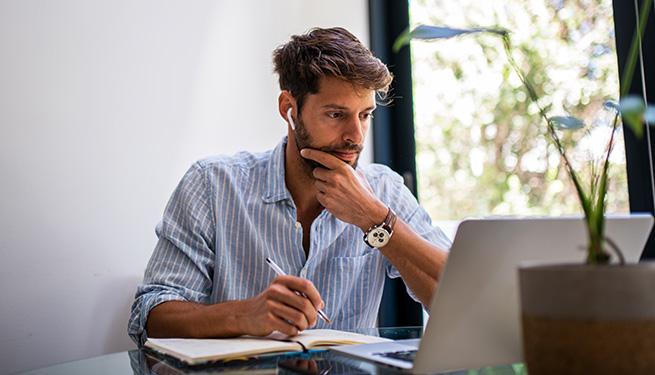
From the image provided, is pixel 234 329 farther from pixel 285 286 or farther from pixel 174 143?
pixel 174 143

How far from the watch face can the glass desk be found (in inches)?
19.2

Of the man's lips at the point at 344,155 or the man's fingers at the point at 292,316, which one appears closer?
the man's fingers at the point at 292,316

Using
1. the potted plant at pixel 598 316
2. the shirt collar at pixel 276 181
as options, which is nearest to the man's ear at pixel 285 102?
the shirt collar at pixel 276 181

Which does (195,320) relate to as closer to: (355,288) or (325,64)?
(355,288)

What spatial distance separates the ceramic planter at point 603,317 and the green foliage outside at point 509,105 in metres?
1.34

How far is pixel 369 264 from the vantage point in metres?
1.83

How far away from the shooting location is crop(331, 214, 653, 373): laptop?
2.66ft

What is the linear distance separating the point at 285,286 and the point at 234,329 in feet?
0.44

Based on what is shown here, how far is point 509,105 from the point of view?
2.43m

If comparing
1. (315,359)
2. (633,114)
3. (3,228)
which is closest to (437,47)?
(3,228)

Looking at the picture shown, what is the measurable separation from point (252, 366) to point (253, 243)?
733 mm

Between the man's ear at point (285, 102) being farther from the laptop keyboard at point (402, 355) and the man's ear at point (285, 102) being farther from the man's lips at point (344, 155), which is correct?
the laptop keyboard at point (402, 355)

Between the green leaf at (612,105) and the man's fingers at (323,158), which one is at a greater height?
the green leaf at (612,105)

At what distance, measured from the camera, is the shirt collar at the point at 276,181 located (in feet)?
5.85
